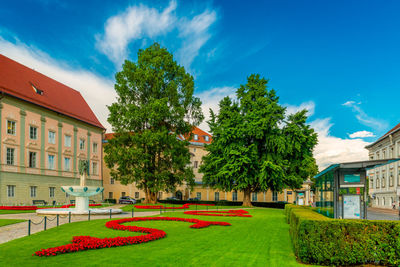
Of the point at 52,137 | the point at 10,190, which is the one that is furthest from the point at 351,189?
the point at 52,137

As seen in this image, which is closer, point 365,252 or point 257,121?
point 365,252

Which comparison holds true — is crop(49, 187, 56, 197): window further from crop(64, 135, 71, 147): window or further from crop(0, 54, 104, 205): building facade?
crop(64, 135, 71, 147): window

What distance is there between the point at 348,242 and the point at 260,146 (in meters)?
34.0

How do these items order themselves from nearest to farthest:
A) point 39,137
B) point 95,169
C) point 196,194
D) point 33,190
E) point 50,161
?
point 33,190 → point 39,137 → point 50,161 → point 95,169 → point 196,194

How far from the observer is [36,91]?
43.0 meters

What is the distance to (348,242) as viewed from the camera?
9.31m

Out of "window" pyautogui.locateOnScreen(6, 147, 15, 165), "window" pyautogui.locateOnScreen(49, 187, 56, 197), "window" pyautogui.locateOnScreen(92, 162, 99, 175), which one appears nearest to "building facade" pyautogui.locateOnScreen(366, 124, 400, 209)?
"window" pyautogui.locateOnScreen(92, 162, 99, 175)

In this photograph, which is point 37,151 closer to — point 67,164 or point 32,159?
point 32,159

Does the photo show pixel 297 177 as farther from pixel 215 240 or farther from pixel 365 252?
pixel 365 252

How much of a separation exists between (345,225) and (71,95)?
4995cm

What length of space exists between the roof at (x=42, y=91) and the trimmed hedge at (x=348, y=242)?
35.8 metres

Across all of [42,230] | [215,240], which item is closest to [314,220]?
[215,240]

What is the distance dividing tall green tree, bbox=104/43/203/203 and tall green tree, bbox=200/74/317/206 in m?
4.53

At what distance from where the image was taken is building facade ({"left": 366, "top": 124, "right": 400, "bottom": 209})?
59.6 m
